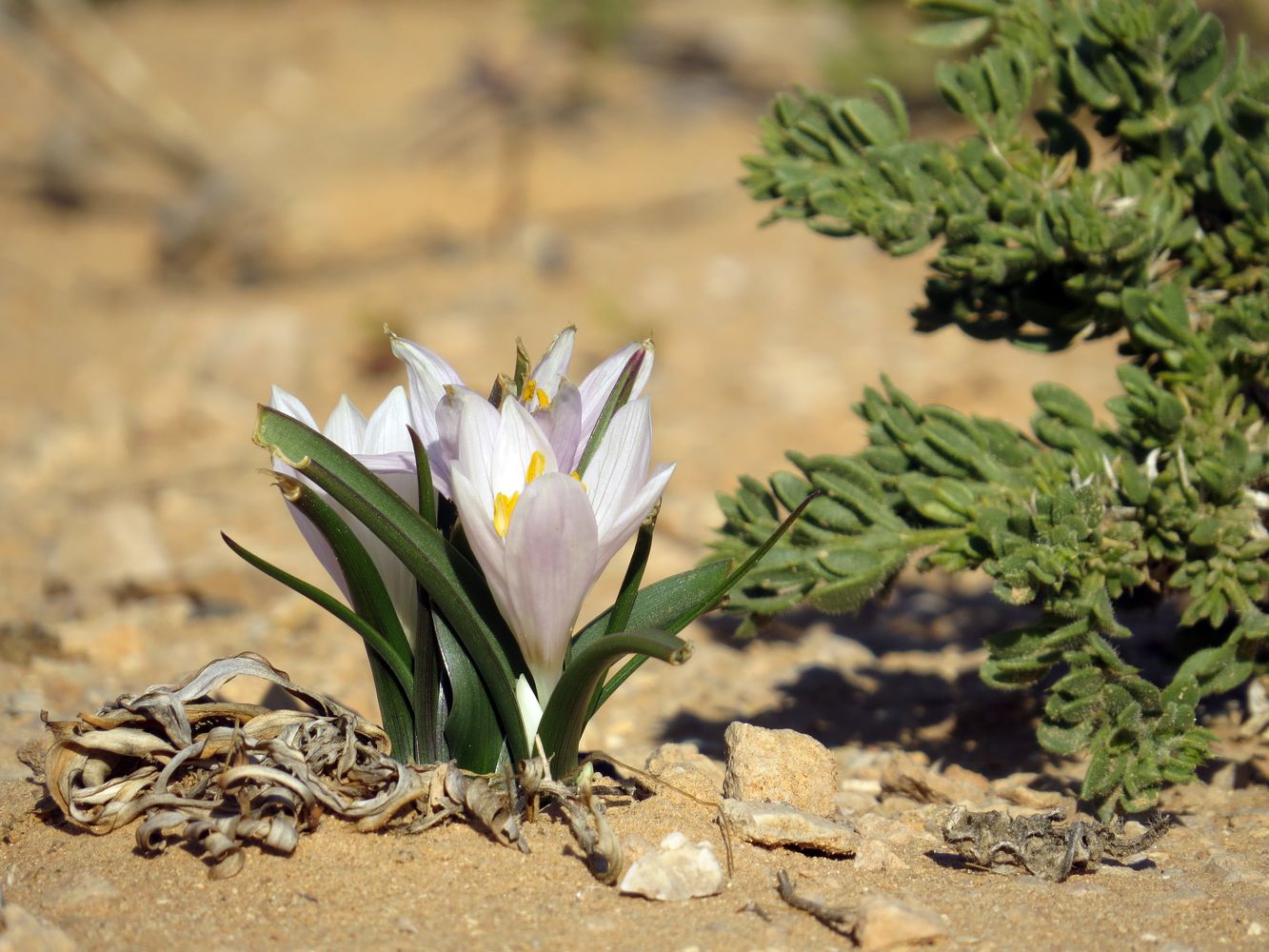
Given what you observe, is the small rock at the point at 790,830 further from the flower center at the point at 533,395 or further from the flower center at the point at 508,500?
the flower center at the point at 533,395

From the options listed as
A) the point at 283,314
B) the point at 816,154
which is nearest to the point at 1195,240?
the point at 816,154

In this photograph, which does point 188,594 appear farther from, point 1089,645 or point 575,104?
point 575,104

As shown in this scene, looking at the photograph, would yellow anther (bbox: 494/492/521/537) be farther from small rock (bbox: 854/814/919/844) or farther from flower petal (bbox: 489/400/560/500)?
small rock (bbox: 854/814/919/844)

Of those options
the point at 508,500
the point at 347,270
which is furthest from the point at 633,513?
the point at 347,270

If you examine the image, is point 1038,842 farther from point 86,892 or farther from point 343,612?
point 86,892

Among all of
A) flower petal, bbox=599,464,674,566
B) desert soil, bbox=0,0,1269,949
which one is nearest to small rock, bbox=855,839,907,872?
desert soil, bbox=0,0,1269,949

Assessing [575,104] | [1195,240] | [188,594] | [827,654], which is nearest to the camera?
[1195,240]

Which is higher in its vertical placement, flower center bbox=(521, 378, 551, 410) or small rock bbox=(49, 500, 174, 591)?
small rock bbox=(49, 500, 174, 591)

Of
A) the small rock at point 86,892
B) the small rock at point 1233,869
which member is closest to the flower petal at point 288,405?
the small rock at point 86,892
